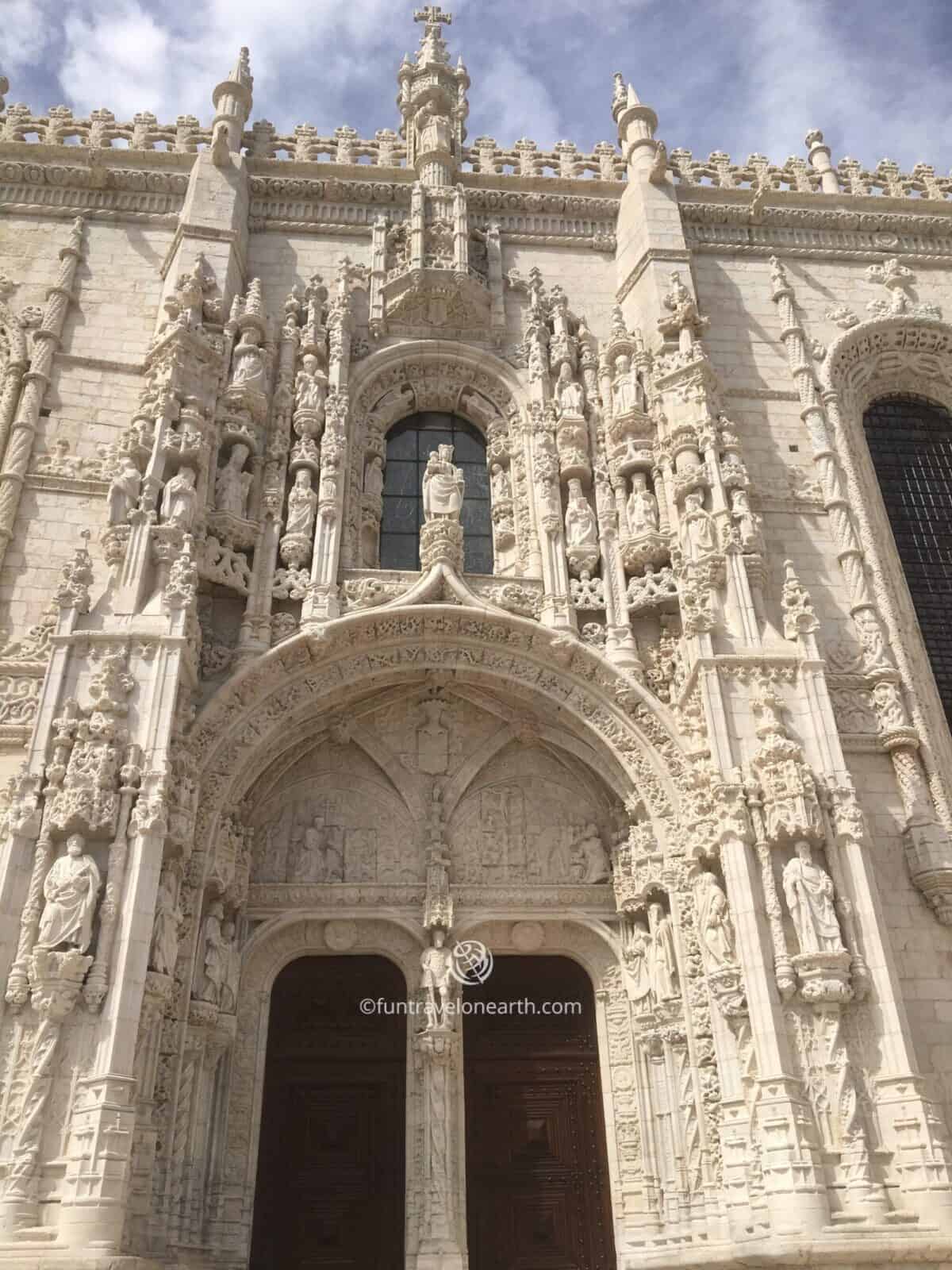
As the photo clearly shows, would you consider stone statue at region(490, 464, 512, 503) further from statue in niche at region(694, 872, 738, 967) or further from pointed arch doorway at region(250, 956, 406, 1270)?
pointed arch doorway at region(250, 956, 406, 1270)

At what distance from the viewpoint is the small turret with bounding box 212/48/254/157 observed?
14070mm

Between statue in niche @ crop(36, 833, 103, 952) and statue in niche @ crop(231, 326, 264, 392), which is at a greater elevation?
statue in niche @ crop(231, 326, 264, 392)

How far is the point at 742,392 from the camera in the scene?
Answer: 1338 centimetres

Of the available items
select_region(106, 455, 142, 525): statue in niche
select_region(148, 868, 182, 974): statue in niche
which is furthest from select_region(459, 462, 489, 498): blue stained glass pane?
select_region(148, 868, 182, 974): statue in niche

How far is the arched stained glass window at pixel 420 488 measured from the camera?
12594 mm

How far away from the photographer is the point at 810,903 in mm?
8875

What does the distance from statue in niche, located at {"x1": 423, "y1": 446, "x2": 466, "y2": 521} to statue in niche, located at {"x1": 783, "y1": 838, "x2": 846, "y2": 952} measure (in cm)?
512

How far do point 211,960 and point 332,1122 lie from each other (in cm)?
202

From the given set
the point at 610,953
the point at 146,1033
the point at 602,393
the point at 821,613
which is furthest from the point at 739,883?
the point at 602,393

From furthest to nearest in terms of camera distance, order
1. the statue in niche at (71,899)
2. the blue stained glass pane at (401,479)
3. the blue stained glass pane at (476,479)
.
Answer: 1. the blue stained glass pane at (476,479)
2. the blue stained glass pane at (401,479)
3. the statue in niche at (71,899)

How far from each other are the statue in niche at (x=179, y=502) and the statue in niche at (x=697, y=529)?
202 inches

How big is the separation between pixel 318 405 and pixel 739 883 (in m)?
7.04

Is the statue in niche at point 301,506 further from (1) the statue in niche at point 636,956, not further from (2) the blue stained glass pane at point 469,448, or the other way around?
(1) the statue in niche at point 636,956

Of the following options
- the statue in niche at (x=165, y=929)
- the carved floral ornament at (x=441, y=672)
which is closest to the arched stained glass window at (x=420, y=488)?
the carved floral ornament at (x=441, y=672)
